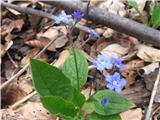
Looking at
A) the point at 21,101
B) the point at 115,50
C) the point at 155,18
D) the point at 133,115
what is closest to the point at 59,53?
the point at 115,50

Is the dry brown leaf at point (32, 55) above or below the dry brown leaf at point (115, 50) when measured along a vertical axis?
below

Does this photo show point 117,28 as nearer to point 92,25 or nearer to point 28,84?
point 92,25

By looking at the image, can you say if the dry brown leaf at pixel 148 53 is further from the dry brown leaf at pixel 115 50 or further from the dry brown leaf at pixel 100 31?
the dry brown leaf at pixel 100 31

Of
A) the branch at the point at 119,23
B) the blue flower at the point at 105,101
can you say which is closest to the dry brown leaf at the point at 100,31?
the branch at the point at 119,23

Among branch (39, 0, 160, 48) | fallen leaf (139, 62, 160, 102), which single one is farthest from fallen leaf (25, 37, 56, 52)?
fallen leaf (139, 62, 160, 102)

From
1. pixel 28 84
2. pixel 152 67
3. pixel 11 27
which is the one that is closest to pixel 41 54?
pixel 28 84

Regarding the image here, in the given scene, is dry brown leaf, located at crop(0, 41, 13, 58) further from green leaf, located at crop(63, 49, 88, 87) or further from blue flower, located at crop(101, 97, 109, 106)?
blue flower, located at crop(101, 97, 109, 106)

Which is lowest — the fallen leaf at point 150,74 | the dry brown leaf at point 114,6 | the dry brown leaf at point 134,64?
the dry brown leaf at point 134,64

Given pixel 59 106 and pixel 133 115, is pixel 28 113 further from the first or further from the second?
pixel 133 115
